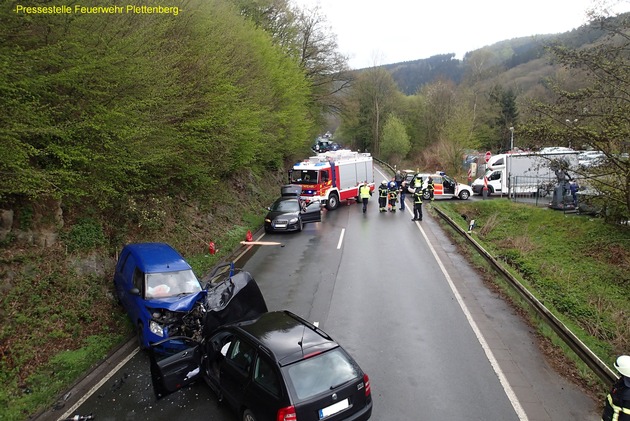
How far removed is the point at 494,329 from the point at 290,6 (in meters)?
36.3

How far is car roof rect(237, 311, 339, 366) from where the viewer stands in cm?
550

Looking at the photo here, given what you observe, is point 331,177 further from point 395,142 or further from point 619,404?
point 395,142

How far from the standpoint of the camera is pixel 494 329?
9109 mm

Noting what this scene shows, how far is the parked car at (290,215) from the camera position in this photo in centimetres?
1892

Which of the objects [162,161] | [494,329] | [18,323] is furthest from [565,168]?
[18,323]

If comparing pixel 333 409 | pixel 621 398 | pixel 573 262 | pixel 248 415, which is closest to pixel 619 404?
pixel 621 398

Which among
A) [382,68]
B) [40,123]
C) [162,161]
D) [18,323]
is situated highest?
[382,68]

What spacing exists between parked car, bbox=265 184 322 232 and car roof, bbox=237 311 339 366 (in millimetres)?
12166

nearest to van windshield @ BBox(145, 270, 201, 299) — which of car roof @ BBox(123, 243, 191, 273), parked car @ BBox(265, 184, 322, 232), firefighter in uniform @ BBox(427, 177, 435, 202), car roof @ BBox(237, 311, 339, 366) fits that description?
car roof @ BBox(123, 243, 191, 273)

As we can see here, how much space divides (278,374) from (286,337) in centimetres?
71

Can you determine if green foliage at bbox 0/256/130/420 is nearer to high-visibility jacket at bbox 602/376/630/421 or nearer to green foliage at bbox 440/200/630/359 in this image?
high-visibility jacket at bbox 602/376/630/421

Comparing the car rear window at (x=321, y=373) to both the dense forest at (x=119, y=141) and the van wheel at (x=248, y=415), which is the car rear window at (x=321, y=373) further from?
the dense forest at (x=119, y=141)

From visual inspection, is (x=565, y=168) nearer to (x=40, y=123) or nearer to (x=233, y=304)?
(x=233, y=304)

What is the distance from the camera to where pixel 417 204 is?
2109 cm
